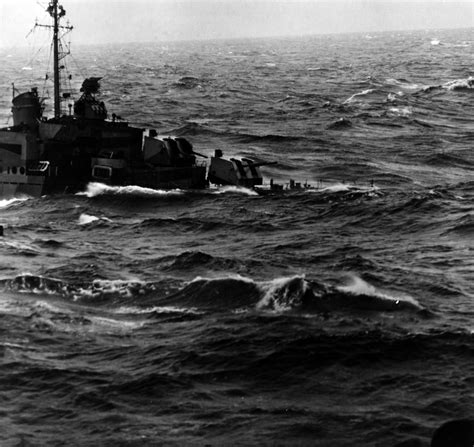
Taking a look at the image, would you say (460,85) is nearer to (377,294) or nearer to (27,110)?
Answer: (27,110)

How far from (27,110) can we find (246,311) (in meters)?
29.0

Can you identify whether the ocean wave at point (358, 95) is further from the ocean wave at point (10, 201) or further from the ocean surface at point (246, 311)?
the ocean wave at point (10, 201)

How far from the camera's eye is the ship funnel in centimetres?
5309

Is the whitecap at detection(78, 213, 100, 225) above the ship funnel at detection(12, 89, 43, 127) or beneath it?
beneath

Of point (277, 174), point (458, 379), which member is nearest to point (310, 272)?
point (458, 379)

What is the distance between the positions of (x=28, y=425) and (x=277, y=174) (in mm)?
40054

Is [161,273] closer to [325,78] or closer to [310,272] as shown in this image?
[310,272]

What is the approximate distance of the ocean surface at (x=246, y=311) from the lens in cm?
2200

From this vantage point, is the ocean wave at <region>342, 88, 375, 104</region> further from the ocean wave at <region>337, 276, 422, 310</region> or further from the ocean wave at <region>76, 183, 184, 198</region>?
the ocean wave at <region>337, 276, 422, 310</region>

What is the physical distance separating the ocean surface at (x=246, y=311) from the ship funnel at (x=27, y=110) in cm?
638

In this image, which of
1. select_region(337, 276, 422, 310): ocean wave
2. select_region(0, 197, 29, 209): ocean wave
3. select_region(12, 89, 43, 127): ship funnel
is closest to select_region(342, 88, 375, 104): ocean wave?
select_region(12, 89, 43, 127): ship funnel

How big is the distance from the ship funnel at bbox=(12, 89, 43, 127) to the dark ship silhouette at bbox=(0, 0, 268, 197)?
6 centimetres

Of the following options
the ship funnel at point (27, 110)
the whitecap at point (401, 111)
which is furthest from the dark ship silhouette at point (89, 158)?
the whitecap at point (401, 111)

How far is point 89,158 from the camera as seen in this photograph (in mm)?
51781
